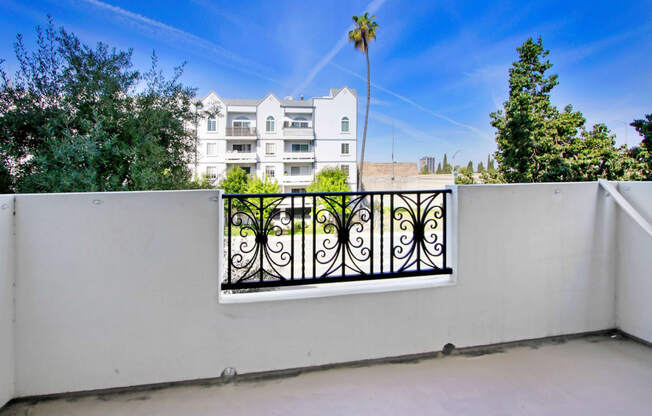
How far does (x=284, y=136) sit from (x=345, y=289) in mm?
25462

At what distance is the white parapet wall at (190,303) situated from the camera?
65.6 inches

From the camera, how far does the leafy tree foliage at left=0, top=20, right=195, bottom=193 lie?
111 inches

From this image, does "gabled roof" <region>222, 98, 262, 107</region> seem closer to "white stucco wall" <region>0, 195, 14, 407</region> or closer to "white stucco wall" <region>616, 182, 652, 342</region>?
"white stucco wall" <region>0, 195, 14, 407</region>

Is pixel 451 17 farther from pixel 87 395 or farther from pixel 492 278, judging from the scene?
pixel 87 395

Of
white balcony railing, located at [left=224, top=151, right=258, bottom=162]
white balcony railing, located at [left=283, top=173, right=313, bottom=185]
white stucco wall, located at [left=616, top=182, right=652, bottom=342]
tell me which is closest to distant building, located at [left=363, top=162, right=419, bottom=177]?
white balcony railing, located at [left=283, top=173, right=313, bottom=185]

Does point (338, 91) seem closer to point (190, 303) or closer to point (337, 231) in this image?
point (337, 231)

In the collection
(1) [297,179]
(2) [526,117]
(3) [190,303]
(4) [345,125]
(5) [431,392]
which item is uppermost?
(4) [345,125]

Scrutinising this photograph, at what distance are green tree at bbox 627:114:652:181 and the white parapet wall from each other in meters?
9.42

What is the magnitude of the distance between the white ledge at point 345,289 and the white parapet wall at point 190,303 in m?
0.04

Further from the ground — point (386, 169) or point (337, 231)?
point (386, 169)

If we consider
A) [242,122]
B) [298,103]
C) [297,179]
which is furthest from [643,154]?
[242,122]

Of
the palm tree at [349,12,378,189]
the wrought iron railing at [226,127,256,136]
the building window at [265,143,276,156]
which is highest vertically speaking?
the palm tree at [349,12,378,189]

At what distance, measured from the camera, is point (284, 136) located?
26.4 meters

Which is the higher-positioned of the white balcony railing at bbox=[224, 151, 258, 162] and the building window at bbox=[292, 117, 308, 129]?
the building window at bbox=[292, 117, 308, 129]
